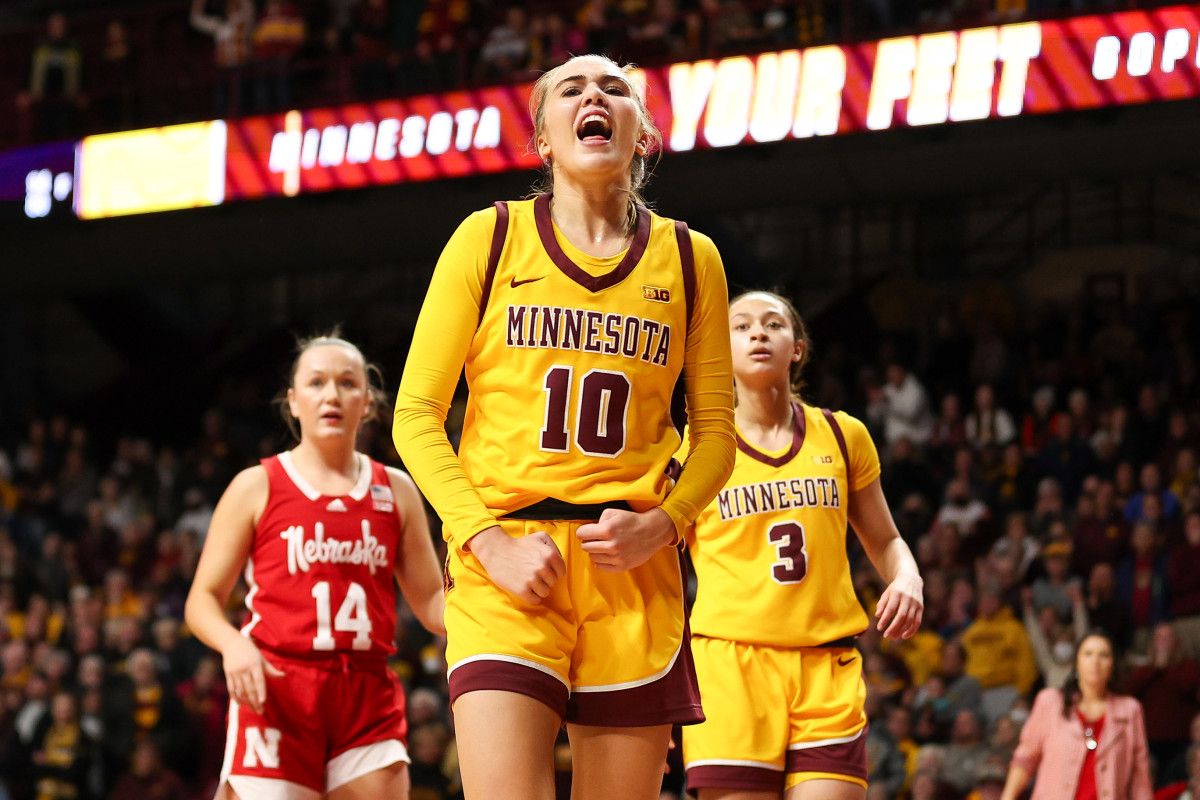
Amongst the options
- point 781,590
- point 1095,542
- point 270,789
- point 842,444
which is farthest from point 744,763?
point 1095,542

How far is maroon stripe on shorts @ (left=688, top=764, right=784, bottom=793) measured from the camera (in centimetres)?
506

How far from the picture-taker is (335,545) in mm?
5457

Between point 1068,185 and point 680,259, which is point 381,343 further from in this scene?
point 680,259

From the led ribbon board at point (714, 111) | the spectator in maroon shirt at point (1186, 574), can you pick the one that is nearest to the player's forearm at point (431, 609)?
the spectator in maroon shirt at point (1186, 574)

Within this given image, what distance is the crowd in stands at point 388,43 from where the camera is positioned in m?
13.5

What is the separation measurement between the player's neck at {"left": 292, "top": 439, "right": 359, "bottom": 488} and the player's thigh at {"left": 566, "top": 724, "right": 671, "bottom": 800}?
228 centimetres

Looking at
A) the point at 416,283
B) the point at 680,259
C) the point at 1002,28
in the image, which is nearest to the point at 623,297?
the point at 680,259

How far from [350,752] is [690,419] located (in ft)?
6.84

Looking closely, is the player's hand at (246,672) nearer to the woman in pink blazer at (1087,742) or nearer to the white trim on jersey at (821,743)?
the white trim on jersey at (821,743)

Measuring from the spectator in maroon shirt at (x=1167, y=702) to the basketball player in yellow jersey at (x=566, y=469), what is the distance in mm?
6535

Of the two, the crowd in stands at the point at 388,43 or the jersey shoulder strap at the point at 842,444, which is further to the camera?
the crowd in stands at the point at 388,43

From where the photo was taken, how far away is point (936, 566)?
37.0ft

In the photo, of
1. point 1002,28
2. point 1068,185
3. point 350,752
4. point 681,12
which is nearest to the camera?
point 350,752

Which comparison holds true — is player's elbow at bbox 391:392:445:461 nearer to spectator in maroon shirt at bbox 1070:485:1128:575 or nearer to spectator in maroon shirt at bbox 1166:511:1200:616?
spectator in maroon shirt at bbox 1166:511:1200:616
